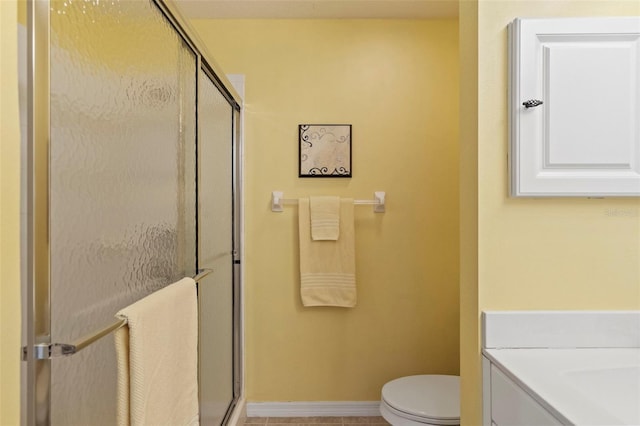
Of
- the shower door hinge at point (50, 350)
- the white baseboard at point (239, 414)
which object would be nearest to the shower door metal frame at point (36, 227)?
the shower door hinge at point (50, 350)

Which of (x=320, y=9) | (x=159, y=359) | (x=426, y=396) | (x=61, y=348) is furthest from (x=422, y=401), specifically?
(x=320, y=9)

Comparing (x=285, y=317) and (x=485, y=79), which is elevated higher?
(x=485, y=79)

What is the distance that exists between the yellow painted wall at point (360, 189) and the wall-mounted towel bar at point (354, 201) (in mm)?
36

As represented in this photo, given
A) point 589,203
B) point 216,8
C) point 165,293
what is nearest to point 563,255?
point 589,203

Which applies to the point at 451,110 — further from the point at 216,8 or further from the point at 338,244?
the point at 216,8

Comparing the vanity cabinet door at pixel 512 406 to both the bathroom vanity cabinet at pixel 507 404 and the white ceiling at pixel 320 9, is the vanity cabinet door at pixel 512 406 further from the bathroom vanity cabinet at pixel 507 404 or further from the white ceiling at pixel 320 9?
the white ceiling at pixel 320 9

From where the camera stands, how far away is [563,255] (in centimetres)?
119

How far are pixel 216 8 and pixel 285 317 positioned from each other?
169 cm

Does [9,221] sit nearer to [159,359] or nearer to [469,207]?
[159,359]

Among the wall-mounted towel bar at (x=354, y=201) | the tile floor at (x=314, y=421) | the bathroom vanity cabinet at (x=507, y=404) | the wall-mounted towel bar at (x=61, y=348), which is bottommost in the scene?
the tile floor at (x=314, y=421)

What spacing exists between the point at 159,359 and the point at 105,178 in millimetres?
408

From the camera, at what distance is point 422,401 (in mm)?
1708

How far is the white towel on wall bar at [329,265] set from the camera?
224 centimetres

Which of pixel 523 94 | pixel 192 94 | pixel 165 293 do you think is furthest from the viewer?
pixel 192 94
